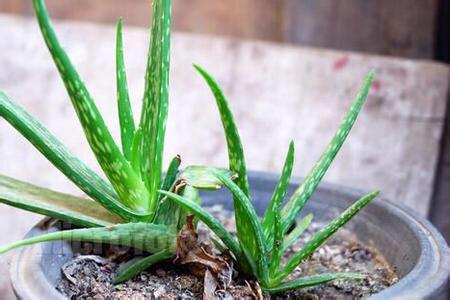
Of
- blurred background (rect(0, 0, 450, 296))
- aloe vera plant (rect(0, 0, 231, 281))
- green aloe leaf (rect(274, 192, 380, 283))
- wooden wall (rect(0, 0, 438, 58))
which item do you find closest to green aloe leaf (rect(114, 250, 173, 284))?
aloe vera plant (rect(0, 0, 231, 281))

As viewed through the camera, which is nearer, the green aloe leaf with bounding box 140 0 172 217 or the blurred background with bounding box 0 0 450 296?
the green aloe leaf with bounding box 140 0 172 217

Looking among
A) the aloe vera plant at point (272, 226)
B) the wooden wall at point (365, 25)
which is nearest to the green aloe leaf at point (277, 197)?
the aloe vera plant at point (272, 226)

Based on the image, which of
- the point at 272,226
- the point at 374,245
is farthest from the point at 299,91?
the point at 272,226

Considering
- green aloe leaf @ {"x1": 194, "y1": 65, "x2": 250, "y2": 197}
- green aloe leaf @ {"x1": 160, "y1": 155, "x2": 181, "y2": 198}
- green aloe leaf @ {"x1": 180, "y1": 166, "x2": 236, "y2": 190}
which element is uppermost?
green aloe leaf @ {"x1": 194, "y1": 65, "x2": 250, "y2": 197}

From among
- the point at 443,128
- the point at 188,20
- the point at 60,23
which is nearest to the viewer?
the point at 443,128

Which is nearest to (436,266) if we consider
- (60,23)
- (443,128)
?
(443,128)

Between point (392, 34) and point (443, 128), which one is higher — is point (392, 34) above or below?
Answer: above

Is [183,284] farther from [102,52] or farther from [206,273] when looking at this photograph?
[102,52]

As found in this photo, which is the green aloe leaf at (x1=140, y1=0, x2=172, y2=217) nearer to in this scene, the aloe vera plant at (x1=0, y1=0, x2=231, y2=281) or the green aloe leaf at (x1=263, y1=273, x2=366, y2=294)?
the aloe vera plant at (x1=0, y1=0, x2=231, y2=281)
